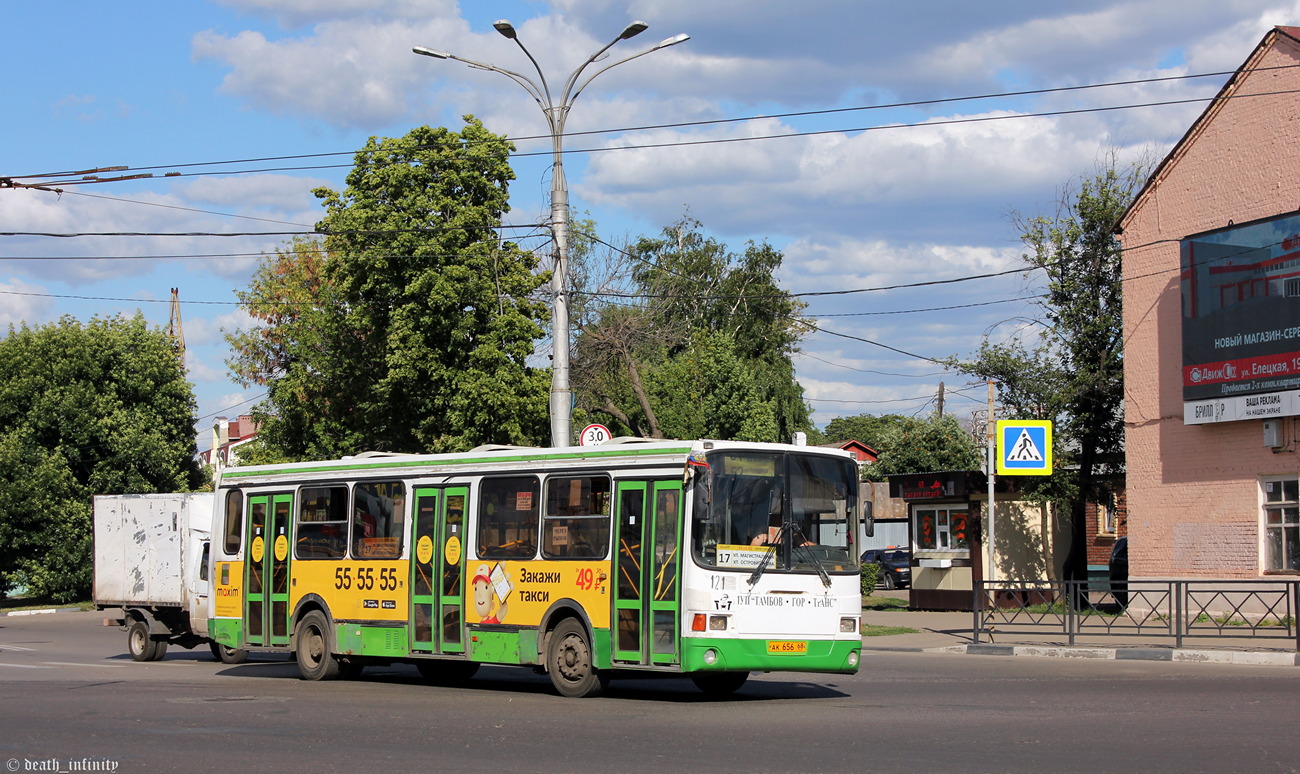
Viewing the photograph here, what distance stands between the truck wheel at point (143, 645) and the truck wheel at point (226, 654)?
0.87 m

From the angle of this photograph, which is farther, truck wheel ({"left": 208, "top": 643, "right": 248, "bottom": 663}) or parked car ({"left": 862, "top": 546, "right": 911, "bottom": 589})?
parked car ({"left": 862, "top": 546, "right": 911, "bottom": 589})

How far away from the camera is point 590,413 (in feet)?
133

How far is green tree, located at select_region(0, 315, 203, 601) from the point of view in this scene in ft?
150

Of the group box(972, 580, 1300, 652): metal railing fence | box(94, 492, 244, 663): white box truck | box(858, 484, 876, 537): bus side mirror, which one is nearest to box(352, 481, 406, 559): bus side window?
box(94, 492, 244, 663): white box truck

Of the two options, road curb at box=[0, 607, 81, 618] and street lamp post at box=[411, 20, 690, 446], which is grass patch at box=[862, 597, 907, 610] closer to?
street lamp post at box=[411, 20, 690, 446]

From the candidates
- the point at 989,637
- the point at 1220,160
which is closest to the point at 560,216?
the point at 989,637

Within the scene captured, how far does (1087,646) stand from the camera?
21.0 meters

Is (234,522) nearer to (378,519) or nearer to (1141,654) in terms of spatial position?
(378,519)

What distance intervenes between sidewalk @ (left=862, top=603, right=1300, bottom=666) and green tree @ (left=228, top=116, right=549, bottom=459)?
1321cm

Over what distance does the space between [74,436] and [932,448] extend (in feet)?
105

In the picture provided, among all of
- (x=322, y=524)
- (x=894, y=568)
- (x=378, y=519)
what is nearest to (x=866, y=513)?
(x=378, y=519)

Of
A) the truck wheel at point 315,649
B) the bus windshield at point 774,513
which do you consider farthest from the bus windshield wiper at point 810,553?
the truck wheel at point 315,649

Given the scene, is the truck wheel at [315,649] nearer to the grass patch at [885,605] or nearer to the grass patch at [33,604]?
the grass patch at [885,605]

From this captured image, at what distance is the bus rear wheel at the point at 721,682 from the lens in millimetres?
14703
